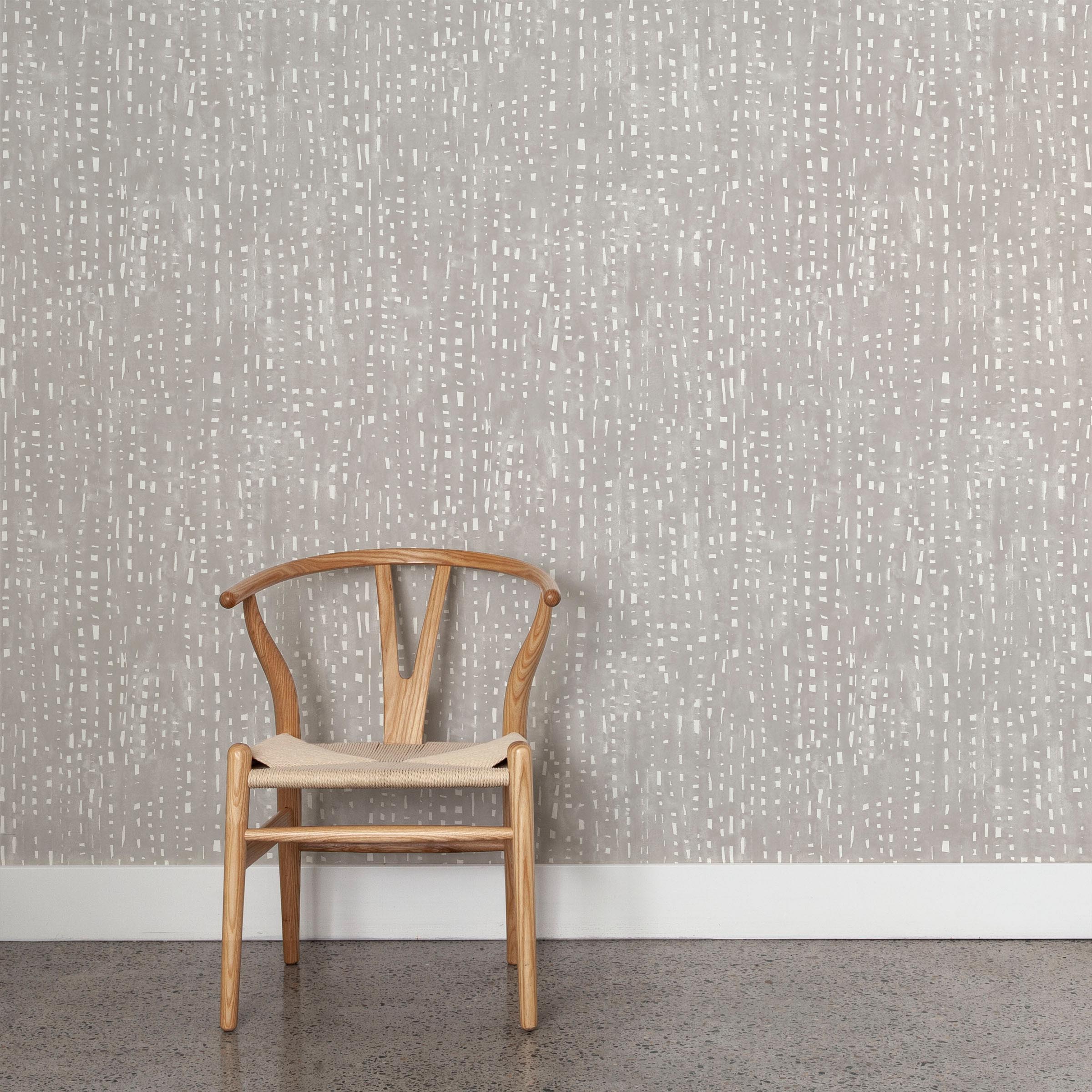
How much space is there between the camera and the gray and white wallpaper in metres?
1.83

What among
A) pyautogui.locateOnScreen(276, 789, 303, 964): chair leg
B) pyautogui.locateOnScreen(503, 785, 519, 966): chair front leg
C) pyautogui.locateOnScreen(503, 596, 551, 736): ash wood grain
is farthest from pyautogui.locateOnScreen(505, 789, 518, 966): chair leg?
pyautogui.locateOnScreen(276, 789, 303, 964): chair leg

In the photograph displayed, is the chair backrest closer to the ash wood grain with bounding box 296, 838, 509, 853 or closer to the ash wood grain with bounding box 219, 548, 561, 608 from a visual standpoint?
the ash wood grain with bounding box 219, 548, 561, 608

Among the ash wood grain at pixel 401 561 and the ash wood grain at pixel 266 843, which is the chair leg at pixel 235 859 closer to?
the ash wood grain at pixel 266 843

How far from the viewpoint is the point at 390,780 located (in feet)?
4.61

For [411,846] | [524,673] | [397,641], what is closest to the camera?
[411,846]

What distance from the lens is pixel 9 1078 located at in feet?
4.31

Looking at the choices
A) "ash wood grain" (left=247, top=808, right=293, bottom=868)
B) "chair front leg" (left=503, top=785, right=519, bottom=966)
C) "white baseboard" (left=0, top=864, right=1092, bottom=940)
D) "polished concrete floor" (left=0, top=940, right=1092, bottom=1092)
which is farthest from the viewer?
"white baseboard" (left=0, top=864, right=1092, bottom=940)

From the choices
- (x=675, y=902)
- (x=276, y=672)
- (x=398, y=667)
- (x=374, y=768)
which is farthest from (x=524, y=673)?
(x=675, y=902)

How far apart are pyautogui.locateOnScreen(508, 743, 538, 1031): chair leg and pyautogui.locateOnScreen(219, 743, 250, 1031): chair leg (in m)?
0.39

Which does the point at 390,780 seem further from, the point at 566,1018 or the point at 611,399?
the point at 611,399

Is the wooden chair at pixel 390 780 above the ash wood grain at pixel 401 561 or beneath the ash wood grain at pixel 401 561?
beneath

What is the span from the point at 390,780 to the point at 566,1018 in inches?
18.7

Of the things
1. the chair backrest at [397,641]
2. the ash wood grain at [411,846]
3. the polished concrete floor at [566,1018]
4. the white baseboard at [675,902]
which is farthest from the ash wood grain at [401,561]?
the polished concrete floor at [566,1018]

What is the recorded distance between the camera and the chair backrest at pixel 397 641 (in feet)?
5.48
